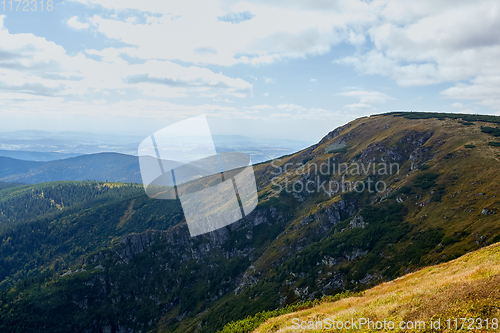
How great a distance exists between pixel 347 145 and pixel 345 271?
101 m

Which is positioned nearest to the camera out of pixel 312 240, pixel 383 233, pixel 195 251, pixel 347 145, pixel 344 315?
pixel 344 315

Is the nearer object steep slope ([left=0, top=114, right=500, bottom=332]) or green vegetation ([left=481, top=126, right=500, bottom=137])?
steep slope ([left=0, top=114, right=500, bottom=332])

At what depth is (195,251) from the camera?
5231 inches

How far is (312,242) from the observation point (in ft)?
344

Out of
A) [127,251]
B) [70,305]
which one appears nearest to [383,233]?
[127,251]

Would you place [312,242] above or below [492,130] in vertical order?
below

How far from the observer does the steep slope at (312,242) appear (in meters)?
71.9

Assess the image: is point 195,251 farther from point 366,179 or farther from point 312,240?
point 366,179

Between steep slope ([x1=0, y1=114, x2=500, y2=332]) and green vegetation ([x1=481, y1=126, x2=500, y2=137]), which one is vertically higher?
green vegetation ([x1=481, y1=126, x2=500, y2=137])

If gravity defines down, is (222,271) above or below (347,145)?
below

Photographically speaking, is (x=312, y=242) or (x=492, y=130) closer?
(x=312, y=242)

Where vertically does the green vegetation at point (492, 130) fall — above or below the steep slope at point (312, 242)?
above

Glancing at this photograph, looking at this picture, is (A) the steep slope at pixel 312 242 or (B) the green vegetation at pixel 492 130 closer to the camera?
(A) the steep slope at pixel 312 242

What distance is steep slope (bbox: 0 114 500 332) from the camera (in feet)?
236
